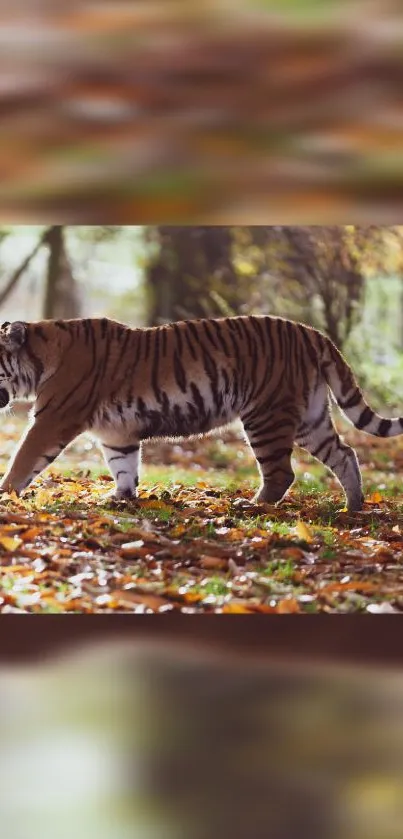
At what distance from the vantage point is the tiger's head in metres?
4.27

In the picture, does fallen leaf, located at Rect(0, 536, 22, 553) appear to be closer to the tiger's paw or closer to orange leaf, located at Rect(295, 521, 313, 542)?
the tiger's paw

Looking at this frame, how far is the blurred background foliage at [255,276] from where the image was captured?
734 centimetres

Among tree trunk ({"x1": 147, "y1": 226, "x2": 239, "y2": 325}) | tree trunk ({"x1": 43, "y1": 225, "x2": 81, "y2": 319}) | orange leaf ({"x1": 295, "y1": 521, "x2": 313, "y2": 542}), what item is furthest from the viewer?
tree trunk ({"x1": 43, "y1": 225, "x2": 81, "y2": 319})

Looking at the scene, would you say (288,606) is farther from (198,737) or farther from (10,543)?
(198,737)

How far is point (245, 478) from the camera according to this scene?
5574mm

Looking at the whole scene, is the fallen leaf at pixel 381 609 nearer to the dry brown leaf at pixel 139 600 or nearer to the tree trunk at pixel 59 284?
the dry brown leaf at pixel 139 600

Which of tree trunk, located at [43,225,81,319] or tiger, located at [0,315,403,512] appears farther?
tree trunk, located at [43,225,81,319]

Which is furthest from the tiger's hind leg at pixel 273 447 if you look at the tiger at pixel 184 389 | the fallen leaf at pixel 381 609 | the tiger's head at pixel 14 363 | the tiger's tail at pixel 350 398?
the fallen leaf at pixel 381 609
